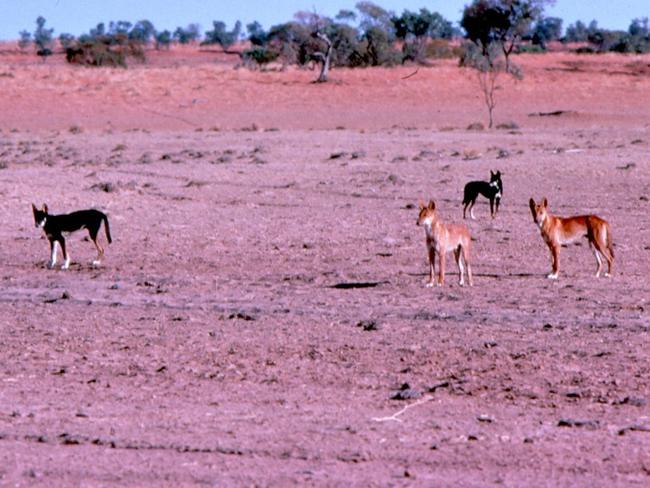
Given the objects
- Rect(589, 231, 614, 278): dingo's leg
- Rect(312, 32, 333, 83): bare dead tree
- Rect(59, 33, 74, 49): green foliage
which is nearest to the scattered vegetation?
Rect(312, 32, 333, 83): bare dead tree

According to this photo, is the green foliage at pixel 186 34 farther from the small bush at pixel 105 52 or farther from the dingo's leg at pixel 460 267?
the dingo's leg at pixel 460 267

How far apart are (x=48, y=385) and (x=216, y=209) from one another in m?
14.2

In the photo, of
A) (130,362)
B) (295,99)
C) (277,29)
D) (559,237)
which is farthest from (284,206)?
(277,29)

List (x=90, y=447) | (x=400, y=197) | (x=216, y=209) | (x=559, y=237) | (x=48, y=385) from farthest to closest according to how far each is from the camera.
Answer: (x=400, y=197) < (x=216, y=209) < (x=559, y=237) < (x=48, y=385) < (x=90, y=447)

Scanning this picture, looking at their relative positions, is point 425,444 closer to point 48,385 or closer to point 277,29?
point 48,385

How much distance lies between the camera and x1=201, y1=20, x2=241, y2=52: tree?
5094 inches

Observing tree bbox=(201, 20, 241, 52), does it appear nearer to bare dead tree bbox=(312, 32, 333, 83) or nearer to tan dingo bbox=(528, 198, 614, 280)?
bare dead tree bbox=(312, 32, 333, 83)

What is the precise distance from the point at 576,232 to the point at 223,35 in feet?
379

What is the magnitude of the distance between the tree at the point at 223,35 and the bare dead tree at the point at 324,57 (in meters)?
55.1

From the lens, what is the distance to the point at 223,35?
129 meters

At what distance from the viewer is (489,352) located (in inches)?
442

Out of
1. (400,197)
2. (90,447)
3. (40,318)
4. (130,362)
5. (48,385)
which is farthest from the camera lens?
(400,197)

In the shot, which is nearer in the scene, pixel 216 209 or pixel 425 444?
pixel 425 444

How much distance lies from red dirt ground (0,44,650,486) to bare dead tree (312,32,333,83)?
31.2 meters
